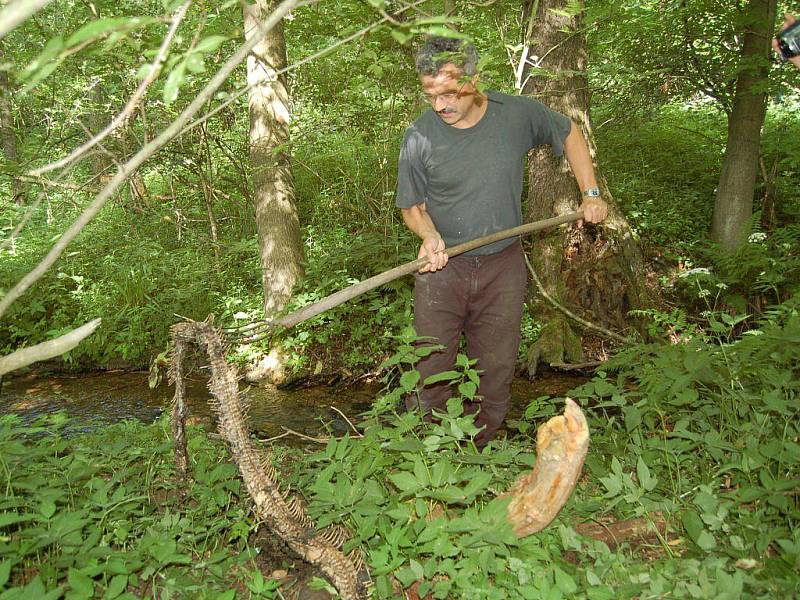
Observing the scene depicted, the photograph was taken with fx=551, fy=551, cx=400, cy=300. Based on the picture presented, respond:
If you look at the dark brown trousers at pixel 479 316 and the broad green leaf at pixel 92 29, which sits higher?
the broad green leaf at pixel 92 29

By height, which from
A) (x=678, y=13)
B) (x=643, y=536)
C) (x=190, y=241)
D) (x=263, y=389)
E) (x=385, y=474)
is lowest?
(x=263, y=389)

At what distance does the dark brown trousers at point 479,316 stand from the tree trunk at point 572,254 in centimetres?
236

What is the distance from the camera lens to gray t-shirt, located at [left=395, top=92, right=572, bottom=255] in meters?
3.24

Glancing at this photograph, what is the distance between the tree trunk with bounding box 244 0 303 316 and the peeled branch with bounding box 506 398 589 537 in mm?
4493

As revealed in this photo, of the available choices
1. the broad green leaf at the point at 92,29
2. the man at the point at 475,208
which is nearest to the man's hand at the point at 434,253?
the man at the point at 475,208

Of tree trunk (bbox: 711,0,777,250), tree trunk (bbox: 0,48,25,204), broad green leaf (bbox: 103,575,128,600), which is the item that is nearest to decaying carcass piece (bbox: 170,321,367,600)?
broad green leaf (bbox: 103,575,128,600)

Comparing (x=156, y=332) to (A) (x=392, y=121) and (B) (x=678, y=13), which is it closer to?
(A) (x=392, y=121)

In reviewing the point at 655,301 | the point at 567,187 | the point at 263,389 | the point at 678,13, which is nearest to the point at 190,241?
the point at 263,389

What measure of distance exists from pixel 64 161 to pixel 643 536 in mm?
2546

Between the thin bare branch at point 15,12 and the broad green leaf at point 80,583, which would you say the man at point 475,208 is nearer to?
the broad green leaf at point 80,583

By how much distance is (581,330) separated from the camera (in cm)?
605

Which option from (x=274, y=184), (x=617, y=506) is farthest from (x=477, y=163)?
(x=274, y=184)

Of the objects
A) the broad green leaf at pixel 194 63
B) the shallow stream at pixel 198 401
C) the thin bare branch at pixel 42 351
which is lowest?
the shallow stream at pixel 198 401

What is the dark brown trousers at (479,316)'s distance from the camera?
11.1 feet
